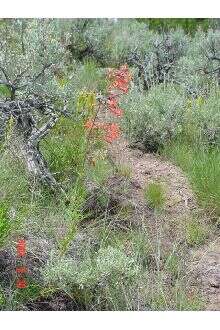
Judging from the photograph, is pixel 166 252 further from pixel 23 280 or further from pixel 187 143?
pixel 187 143

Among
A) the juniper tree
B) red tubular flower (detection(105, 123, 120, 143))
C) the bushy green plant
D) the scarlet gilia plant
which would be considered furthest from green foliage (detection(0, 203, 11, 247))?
the bushy green plant

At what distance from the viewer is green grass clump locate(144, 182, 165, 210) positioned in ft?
14.5

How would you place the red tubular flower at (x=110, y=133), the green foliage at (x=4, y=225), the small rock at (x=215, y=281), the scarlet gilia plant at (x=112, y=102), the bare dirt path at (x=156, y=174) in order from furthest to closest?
the red tubular flower at (x=110, y=133)
the bare dirt path at (x=156, y=174)
the scarlet gilia plant at (x=112, y=102)
the small rock at (x=215, y=281)
the green foliage at (x=4, y=225)

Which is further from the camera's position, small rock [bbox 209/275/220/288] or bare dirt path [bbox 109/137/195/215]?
bare dirt path [bbox 109/137/195/215]

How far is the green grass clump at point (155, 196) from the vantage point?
4.41 metres

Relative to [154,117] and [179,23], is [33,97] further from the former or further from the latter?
[179,23]

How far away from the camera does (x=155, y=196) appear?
14.5 feet

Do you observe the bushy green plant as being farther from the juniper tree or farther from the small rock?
the small rock

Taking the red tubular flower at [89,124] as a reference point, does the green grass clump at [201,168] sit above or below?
below

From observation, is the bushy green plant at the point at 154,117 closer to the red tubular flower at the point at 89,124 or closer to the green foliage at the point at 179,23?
the red tubular flower at the point at 89,124

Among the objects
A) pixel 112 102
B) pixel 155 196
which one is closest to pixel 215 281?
pixel 155 196

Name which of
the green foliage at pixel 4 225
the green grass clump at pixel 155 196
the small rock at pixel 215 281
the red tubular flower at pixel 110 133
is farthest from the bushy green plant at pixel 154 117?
the green foliage at pixel 4 225

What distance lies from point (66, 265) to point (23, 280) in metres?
0.25
